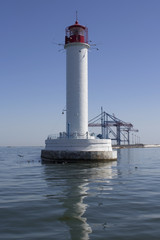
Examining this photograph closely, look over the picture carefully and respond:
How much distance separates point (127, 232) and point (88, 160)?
24.2 meters

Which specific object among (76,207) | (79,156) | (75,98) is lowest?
(76,207)

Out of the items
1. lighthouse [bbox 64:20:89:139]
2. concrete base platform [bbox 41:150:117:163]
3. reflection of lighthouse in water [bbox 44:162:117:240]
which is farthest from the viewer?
lighthouse [bbox 64:20:89:139]

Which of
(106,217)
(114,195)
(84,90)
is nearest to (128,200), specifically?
(114,195)

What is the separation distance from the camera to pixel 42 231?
25.5ft

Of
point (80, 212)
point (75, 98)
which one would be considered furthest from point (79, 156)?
point (80, 212)

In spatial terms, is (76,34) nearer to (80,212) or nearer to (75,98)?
(75,98)

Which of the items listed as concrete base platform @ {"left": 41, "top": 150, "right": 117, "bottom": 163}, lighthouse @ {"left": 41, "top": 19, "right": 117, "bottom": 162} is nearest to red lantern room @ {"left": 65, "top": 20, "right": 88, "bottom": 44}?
lighthouse @ {"left": 41, "top": 19, "right": 117, "bottom": 162}

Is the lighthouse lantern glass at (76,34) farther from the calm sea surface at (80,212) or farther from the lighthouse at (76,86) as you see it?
the calm sea surface at (80,212)

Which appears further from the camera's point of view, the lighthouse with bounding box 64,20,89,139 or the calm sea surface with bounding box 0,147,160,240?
the lighthouse with bounding box 64,20,89,139

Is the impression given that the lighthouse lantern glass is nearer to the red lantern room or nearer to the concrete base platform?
the red lantern room

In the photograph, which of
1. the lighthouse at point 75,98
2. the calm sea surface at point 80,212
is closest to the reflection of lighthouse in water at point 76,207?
the calm sea surface at point 80,212

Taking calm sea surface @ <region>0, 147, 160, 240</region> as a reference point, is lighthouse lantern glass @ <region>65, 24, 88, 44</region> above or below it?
above

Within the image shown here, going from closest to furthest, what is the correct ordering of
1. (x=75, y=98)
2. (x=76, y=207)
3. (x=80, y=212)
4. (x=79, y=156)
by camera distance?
(x=80, y=212), (x=76, y=207), (x=79, y=156), (x=75, y=98)

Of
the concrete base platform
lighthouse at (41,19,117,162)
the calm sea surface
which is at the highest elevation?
lighthouse at (41,19,117,162)
